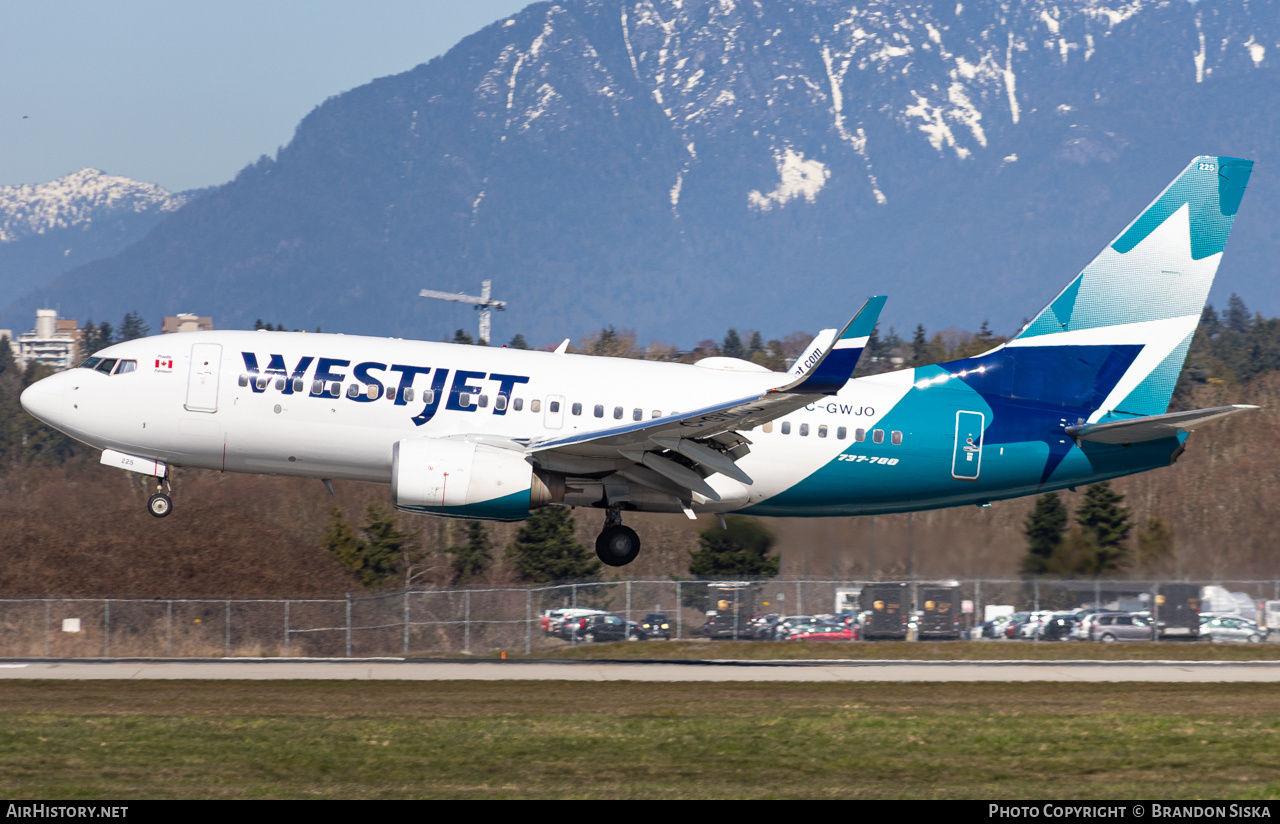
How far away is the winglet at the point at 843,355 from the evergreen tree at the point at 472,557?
50415 millimetres

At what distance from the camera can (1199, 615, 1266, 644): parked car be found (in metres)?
43.4

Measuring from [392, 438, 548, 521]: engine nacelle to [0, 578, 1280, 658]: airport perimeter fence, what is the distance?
13144 mm

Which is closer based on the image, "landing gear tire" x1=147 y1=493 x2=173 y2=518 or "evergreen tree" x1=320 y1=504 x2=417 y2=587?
"landing gear tire" x1=147 y1=493 x2=173 y2=518

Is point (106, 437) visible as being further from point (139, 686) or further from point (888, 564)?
A: point (888, 564)

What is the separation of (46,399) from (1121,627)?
3294 centimetres

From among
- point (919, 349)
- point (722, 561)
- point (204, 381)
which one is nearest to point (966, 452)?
point (204, 381)

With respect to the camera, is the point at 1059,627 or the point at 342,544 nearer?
the point at 1059,627

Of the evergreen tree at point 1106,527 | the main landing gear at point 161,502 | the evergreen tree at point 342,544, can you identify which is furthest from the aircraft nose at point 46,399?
the evergreen tree at point 342,544

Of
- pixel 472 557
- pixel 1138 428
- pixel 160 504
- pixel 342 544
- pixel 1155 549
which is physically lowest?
pixel 472 557

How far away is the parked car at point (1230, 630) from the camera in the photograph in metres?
43.4

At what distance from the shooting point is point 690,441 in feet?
92.6

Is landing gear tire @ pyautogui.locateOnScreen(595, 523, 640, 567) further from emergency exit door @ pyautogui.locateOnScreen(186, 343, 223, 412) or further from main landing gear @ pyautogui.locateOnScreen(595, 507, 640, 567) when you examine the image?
emergency exit door @ pyautogui.locateOnScreen(186, 343, 223, 412)

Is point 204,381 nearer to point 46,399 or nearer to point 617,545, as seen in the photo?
point 46,399

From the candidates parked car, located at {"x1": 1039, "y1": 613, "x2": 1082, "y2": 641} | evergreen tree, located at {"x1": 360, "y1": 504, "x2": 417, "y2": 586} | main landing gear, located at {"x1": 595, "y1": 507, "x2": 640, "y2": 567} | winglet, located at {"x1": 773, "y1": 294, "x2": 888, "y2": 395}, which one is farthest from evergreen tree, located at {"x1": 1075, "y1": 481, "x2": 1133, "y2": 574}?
evergreen tree, located at {"x1": 360, "y1": 504, "x2": 417, "y2": 586}
